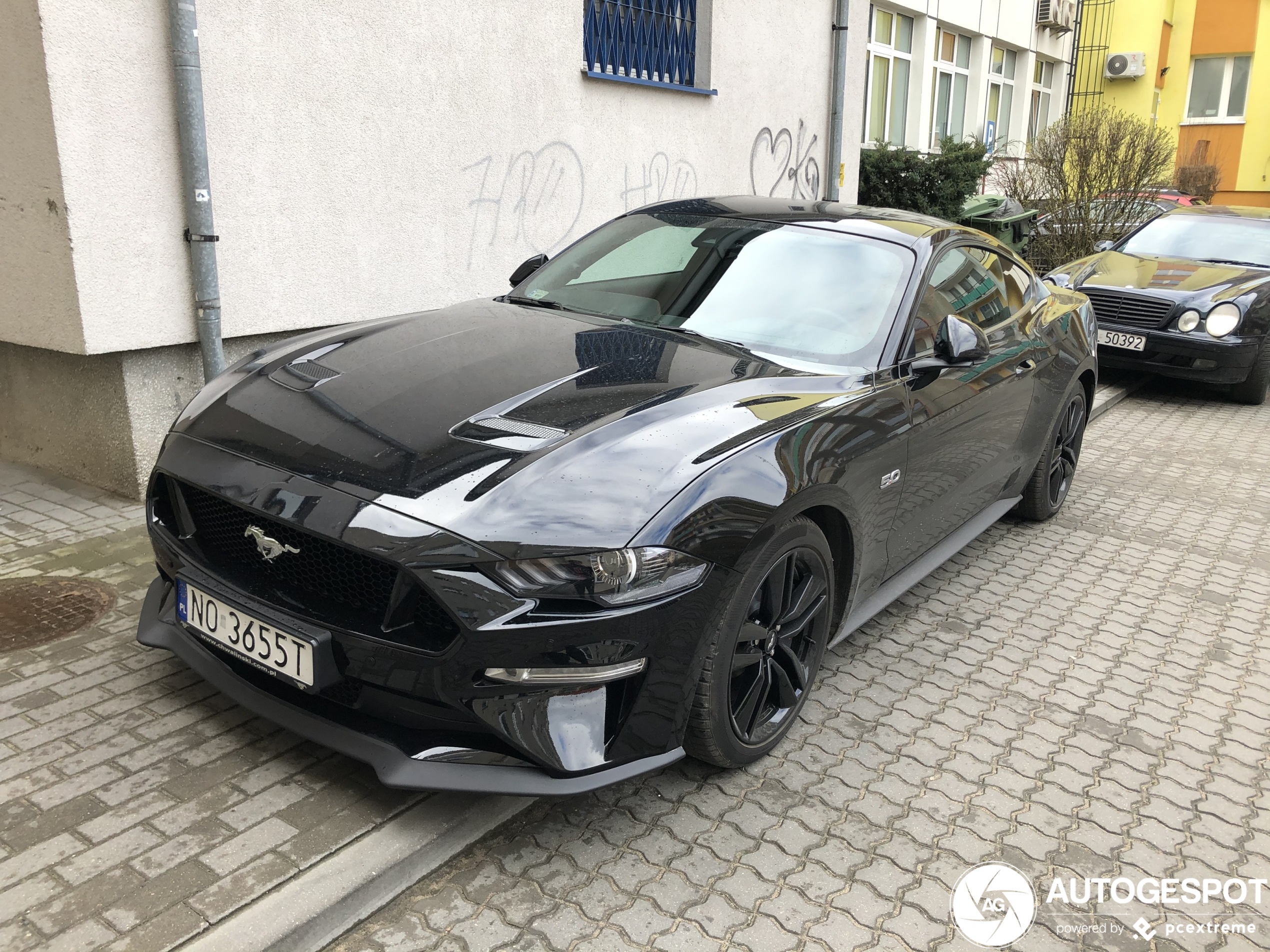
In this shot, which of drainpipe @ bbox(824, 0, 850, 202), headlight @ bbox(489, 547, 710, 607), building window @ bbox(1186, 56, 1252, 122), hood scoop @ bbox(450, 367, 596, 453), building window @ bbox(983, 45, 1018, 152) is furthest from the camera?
building window @ bbox(1186, 56, 1252, 122)

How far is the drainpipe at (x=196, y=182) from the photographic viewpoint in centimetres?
472

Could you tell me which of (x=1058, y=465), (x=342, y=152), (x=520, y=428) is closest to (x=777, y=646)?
(x=520, y=428)

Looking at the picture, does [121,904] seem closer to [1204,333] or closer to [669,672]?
[669,672]

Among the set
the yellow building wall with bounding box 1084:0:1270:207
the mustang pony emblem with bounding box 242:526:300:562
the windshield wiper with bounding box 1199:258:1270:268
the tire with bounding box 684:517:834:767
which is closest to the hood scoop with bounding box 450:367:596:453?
the mustang pony emblem with bounding box 242:526:300:562

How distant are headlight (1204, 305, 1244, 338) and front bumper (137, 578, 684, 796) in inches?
295

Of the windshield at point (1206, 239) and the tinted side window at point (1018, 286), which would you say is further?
the windshield at point (1206, 239)

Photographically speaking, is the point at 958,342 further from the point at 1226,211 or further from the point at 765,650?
the point at 1226,211

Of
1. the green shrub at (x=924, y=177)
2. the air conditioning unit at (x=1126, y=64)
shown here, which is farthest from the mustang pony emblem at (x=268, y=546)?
the air conditioning unit at (x=1126, y=64)

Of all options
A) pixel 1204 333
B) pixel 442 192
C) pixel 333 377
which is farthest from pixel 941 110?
pixel 333 377

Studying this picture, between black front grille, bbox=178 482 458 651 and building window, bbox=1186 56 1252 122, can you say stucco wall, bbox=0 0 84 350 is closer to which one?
black front grille, bbox=178 482 458 651

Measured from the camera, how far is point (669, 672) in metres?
2.57

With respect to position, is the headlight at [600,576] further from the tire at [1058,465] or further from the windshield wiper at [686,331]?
the tire at [1058,465]

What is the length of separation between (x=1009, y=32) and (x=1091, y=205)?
403 inches

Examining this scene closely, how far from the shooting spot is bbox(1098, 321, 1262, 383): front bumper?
831cm
